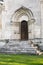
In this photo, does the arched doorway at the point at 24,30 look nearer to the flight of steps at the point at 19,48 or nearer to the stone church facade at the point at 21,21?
the stone church facade at the point at 21,21

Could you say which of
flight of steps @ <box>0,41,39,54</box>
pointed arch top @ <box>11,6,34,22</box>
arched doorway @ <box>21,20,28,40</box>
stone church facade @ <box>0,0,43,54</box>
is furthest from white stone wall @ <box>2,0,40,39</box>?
flight of steps @ <box>0,41,39,54</box>

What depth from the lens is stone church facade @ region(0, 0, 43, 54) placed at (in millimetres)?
22578

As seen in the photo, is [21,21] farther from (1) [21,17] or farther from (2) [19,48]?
(2) [19,48]

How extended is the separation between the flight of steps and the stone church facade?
311 millimetres

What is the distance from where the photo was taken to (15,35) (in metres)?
23.4

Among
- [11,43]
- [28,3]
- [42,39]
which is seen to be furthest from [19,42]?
[28,3]

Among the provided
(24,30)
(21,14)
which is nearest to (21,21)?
(21,14)

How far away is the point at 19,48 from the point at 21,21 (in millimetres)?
4016

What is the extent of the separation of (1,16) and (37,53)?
641 centimetres

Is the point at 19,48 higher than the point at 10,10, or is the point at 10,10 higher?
the point at 10,10

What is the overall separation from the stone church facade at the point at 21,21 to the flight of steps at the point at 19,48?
0.31 m

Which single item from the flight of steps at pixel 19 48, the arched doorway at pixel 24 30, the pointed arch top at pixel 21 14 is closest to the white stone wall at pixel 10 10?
the pointed arch top at pixel 21 14

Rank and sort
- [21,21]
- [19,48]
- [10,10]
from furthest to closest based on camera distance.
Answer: [21,21], [10,10], [19,48]

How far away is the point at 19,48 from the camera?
20.7 metres
